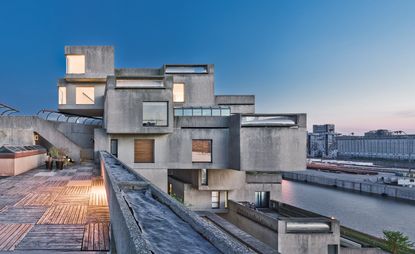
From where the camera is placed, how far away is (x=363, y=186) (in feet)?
186

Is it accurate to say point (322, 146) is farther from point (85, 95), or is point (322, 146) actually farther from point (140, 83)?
point (140, 83)

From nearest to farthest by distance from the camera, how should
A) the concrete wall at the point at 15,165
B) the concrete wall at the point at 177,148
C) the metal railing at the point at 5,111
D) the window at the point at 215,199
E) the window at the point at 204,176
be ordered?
1. the concrete wall at the point at 15,165
2. the concrete wall at the point at 177,148
3. the window at the point at 204,176
4. the metal railing at the point at 5,111
5. the window at the point at 215,199

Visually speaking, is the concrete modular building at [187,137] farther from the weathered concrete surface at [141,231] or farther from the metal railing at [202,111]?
the weathered concrete surface at [141,231]

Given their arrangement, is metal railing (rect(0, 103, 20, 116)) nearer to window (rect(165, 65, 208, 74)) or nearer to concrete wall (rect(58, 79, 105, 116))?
concrete wall (rect(58, 79, 105, 116))

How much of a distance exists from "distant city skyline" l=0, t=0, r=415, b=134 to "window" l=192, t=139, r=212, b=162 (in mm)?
17319

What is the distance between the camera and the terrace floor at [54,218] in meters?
4.91

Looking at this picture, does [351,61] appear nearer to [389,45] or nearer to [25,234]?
[389,45]

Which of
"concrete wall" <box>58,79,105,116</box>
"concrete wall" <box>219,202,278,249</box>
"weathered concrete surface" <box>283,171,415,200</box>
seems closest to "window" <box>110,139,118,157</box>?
"concrete wall" <box>58,79,105,116</box>

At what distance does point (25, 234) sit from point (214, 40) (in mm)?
109505

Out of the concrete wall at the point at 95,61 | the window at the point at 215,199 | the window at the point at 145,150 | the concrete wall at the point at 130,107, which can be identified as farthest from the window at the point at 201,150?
the concrete wall at the point at 95,61

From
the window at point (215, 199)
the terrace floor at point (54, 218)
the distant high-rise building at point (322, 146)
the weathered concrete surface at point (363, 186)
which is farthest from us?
the distant high-rise building at point (322, 146)

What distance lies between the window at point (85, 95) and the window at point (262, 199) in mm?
16931

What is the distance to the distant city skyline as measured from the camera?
190 feet

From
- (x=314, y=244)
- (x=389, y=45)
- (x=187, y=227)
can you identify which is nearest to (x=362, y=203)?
(x=389, y=45)
